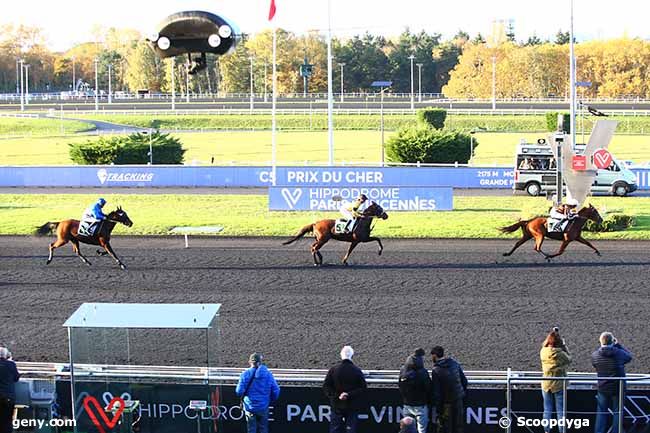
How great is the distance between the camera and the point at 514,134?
199 feet

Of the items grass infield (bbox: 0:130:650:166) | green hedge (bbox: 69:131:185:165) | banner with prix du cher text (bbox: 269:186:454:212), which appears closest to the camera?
banner with prix du cher text (bbox: 269:186:454:212)

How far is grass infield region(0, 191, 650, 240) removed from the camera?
891 inches

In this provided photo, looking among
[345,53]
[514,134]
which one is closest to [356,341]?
[514,134]

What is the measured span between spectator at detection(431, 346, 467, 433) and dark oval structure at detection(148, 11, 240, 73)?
17.0ft

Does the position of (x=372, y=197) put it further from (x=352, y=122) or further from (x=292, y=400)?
(x=352, y=122)

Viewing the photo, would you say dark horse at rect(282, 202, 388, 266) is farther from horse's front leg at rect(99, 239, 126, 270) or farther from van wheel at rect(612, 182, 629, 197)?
van wheel at rect(612, 182, 629, 197)

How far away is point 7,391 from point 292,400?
8.87 ft

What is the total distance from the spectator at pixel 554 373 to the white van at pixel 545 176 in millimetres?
22047

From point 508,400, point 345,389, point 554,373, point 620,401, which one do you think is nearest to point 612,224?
point 554,373

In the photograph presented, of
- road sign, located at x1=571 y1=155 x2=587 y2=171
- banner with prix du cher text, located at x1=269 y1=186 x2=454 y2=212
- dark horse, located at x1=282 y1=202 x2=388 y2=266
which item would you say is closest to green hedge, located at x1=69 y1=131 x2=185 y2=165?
banner with prix du cher text, located at x1=269 y1=186 x2=454 y2=212

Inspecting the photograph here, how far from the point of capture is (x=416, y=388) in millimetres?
8430

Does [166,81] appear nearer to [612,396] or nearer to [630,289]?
[630,289]

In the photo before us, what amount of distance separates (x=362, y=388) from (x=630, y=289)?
8.95 m

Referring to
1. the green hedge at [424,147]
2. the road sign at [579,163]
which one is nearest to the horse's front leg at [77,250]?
the road sign at [579,163]
